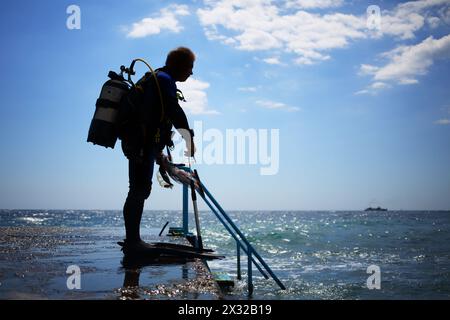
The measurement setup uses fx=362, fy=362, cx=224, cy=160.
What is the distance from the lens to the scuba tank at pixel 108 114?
386 centimetres

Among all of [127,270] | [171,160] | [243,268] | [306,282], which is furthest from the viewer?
[243,268]

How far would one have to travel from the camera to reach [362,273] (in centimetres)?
1523

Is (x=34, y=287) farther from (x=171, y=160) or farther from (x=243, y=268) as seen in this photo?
(x=243, y=268)

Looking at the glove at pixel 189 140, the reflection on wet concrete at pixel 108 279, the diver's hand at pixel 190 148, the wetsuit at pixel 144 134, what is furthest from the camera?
the diver's hand at pixel 190 148

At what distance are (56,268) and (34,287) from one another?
0.94m

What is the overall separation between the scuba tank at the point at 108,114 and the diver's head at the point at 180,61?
0.40 metres

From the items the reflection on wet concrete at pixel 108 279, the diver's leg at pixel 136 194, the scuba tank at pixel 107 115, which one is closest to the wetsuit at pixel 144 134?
the diver's leg at pixel 136 194

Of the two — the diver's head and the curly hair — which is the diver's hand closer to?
Result: the diver's head

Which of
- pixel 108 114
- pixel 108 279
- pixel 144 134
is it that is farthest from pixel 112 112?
pixel 108 279

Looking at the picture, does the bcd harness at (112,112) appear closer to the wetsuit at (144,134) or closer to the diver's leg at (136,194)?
the wetsuit at (144,134)

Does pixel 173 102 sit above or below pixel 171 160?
above

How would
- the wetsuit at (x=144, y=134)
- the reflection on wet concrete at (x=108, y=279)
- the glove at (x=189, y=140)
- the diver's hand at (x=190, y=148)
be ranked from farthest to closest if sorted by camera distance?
the diver's hand at (x=190, y=148)
the glove at (x=189, y=140)
the wetsuit at (x=144, y=134)
the reflection on wet concrete at (x=108, y=279)
